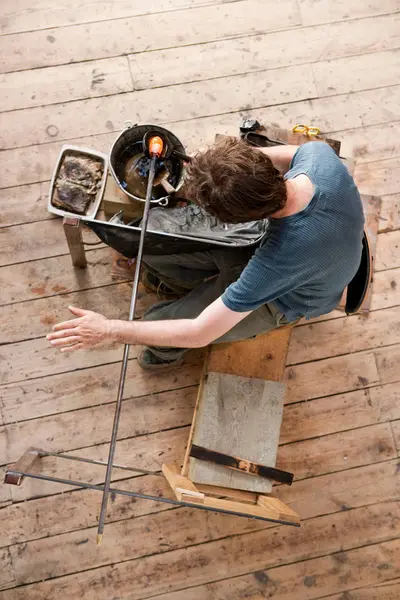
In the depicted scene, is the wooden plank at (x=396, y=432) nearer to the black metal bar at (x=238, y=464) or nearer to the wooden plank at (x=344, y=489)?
the wooden plank at (x=344, y=489)

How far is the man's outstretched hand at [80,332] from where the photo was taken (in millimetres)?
1535

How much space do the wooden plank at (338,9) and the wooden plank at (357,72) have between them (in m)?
0.20

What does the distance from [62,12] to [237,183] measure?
64.1 inches

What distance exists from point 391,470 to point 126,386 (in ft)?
3.69

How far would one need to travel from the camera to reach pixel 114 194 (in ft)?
6.72

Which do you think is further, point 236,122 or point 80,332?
point 236,122

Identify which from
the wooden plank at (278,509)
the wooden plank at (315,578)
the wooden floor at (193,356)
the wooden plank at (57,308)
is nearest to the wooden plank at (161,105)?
the wooden floor at (193,356)

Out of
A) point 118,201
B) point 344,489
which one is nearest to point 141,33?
point 118,201

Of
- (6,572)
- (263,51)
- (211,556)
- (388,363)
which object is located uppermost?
(263,51)

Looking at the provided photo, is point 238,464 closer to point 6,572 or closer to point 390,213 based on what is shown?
point 6,572

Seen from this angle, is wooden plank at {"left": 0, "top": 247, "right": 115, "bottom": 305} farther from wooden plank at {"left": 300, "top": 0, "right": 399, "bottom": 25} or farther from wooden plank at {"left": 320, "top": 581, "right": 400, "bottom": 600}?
wooden plank at {"left": 320, "top": 581, "right": 400, "bottom": 600}

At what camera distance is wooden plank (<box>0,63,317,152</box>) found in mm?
2363

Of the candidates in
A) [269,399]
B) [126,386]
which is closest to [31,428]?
[126,386]

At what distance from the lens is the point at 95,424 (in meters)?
2.21
